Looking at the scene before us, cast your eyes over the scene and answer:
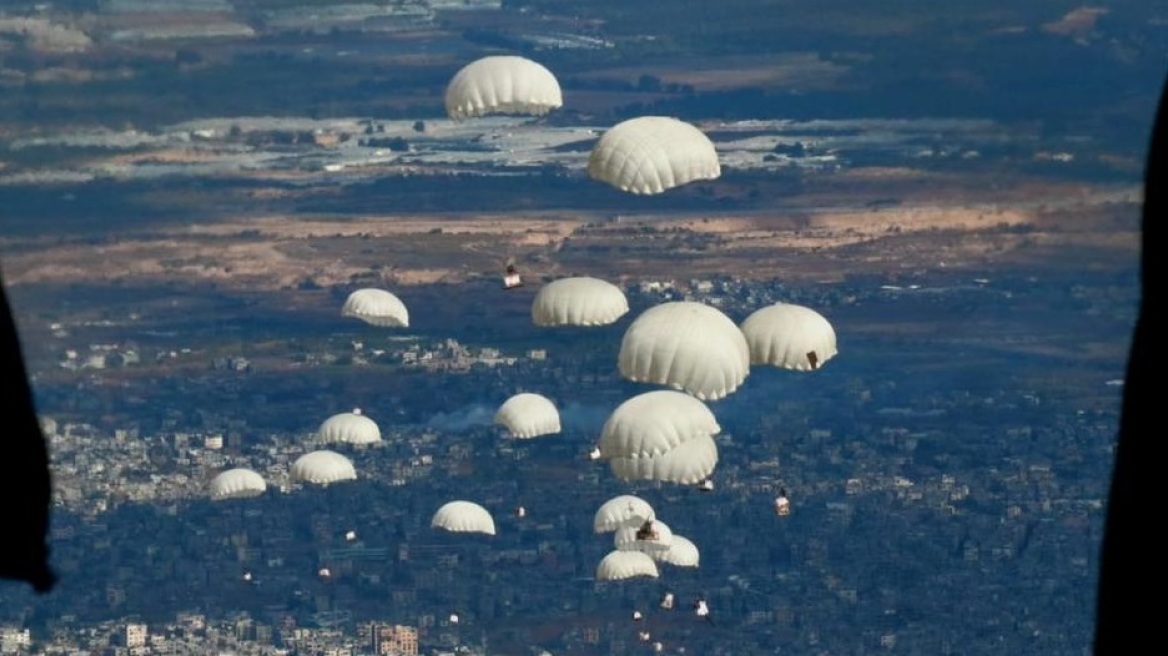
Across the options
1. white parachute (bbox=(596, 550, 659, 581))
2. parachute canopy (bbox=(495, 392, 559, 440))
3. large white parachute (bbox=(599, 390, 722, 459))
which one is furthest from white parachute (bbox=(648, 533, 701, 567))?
large white parachute (bbox=(599, 390, 722, 459))

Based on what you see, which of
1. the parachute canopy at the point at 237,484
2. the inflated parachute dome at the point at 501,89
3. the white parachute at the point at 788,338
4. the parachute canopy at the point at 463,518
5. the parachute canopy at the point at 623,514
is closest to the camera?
the inflated parachute dome at the point at 501,89

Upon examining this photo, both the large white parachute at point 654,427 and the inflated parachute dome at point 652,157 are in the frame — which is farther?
the large white parachute at point 654,427

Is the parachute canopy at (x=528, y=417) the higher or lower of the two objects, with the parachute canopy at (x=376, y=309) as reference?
lower

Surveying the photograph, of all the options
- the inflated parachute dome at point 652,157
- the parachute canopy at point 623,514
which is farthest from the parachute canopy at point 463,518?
the inflated parachute dome at point 652,157

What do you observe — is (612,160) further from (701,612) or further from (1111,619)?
(1111,619)

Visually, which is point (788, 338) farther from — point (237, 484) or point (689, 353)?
point (237, 484)

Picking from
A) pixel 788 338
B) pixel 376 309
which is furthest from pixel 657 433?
pixel 376 309

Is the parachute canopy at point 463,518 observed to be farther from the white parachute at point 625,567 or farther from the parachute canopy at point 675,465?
the parachute canopy at point 675,465

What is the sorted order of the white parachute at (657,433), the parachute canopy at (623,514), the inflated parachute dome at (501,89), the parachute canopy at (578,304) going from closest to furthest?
the inflated parachute dome at (501,89) < the white parachute at (657,433) < the parachute canopy at (578,304) < the parachute canopy at (623,514)

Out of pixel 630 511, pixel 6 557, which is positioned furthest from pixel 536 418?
pixel 6 557
